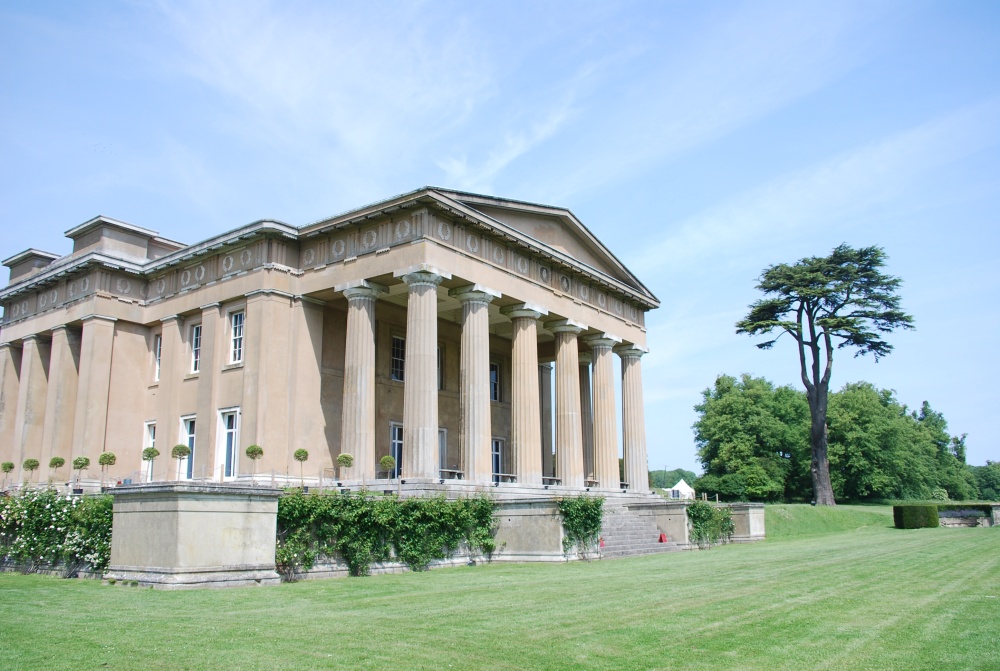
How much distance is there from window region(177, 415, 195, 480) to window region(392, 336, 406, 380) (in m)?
7.95

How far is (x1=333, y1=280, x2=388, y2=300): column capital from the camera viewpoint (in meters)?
27.8

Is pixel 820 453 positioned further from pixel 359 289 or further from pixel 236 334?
pixel 236 334

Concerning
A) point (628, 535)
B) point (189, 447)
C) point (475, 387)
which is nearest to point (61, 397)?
point (189, 447)

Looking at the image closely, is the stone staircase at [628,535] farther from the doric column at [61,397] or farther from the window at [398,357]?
the doric column at [61,397]

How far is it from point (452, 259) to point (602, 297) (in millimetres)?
11039

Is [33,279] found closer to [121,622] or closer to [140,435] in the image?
[140,435]

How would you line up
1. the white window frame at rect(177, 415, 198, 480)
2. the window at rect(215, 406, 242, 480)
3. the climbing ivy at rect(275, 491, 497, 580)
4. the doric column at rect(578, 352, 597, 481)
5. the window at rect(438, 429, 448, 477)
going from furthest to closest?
the doric column at rect(578, 352, 597, 481) → the window at rect(438, 429, 448, 477) → the white window frame at rect(177, 415, 198, 480) → the window at rect(215, 406, 242, 480) → the climbing ivy at rect(275, 491, 497, 580)

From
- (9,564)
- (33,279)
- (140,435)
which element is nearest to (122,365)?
(140,435)

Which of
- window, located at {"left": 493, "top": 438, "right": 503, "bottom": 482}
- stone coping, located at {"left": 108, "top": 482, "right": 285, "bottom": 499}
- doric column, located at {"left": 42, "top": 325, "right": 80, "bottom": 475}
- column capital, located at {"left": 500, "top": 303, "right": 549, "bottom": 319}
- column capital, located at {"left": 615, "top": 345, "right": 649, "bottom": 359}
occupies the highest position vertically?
column capital, located at {"left": 500, "top": 303, "right": 549, "bottom": 319}

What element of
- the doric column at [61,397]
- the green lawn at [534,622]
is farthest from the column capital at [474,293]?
the doric column at [61,397]

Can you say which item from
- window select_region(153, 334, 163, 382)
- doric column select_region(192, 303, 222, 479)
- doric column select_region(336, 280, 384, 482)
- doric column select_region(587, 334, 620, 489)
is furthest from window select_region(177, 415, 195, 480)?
doric column select_region(587, 334, 620, 489)

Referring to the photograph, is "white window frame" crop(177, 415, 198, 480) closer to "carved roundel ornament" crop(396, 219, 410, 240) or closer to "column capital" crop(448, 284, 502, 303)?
"carved roundel ornament" crop(396, 219, 410, 240)

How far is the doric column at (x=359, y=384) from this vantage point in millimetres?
26766

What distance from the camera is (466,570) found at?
20.1 m
